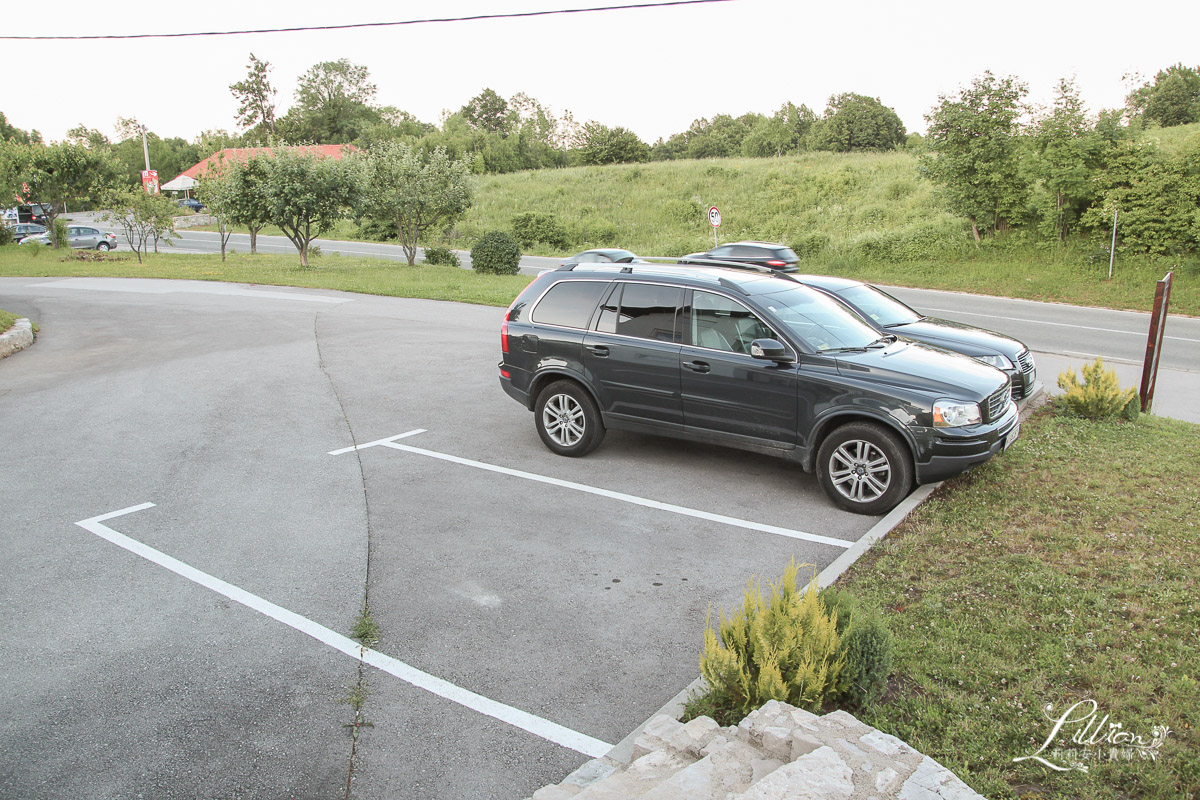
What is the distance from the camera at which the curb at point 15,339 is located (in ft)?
44.8

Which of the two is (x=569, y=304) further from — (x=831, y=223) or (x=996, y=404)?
(x=831, y=223)

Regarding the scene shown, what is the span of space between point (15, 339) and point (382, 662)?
43.6 ft

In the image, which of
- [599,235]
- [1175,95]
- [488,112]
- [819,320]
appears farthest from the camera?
[488,112]

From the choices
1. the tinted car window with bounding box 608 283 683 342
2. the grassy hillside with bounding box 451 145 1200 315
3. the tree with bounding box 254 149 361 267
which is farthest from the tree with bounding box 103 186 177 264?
the tinted car window with bounding box 608 283 683 342

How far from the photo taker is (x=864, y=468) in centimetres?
656

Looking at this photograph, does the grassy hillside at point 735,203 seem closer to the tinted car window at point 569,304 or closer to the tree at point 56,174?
the tree at point 56,174

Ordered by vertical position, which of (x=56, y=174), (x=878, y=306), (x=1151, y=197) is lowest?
(x=878, y=306)

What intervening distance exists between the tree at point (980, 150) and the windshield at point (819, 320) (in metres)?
20.0

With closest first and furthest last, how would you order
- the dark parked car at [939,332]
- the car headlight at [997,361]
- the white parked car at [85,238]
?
the car headlight at [997,361]
the dark parked car at [939,332]
the white parked car at [85,238]

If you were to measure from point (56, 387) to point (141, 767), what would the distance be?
964 cm

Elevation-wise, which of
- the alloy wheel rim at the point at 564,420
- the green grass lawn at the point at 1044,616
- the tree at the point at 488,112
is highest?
the tree at the point at 488,112

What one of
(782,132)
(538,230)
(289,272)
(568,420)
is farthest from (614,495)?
(782,132)

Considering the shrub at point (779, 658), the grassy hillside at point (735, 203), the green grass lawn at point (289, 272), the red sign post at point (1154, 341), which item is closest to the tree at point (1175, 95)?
the grassy hillside at point (735, 203)

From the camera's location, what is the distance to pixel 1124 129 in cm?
2253
